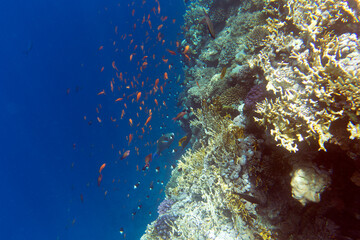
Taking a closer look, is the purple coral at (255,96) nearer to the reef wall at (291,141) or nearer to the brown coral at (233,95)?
the reef wall at (291,141)

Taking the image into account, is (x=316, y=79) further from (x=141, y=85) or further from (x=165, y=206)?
(x=141, y=85)

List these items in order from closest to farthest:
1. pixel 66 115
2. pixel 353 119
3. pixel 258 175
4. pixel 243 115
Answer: pixel 353 119 < pixel 258 175 < pixel 243 115 < pixel 66 115

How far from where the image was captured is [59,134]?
52.1 m

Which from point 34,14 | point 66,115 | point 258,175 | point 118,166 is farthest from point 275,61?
point 34,14

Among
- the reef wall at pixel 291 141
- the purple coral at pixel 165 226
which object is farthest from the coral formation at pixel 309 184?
the purple coral at pixel 165 226

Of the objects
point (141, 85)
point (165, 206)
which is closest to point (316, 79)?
point (165, 206)

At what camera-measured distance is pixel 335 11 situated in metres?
3.05

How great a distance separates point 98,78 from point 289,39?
69277mm

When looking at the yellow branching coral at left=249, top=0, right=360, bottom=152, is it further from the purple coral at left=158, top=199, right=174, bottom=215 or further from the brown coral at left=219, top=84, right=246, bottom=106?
the purple coral at left=158, top=199, right=174, bottom=215

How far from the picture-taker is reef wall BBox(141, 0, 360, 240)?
248 centimetres

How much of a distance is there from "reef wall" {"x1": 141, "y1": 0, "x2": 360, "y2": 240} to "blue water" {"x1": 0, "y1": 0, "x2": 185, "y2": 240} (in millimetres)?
31070

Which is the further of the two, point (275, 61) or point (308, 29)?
point (275, 61)

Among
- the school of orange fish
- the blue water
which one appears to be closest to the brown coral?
the school of orange fish

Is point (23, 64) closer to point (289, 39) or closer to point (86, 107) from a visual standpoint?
point (86, 107)
